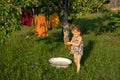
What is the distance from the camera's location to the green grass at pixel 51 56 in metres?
11.0

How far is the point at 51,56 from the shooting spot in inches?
527

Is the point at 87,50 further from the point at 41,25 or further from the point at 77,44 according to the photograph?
the point at 41,25

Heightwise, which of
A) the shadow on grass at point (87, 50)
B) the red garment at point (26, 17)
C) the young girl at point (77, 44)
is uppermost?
the young girl at point (77, 44)

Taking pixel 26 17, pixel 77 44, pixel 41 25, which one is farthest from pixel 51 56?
pixel 26 17

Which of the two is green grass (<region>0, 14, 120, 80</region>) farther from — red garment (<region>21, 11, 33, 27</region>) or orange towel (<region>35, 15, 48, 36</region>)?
red garment (<region>21, 11, 33, 27</region>)

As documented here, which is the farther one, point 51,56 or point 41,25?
point 41,25

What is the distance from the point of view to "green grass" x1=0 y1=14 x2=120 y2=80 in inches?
432

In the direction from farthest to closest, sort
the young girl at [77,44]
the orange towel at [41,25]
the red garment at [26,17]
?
1. the red garment at [26,17]
2. the orange towel at [41,25]
3. the young girl at [77,44]

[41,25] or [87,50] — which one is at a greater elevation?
[41,25]

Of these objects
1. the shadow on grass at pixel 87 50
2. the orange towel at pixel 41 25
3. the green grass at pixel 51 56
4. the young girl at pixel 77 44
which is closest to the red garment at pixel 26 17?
the orange towel at pixel 41 25

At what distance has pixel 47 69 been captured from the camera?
11609 millimetres

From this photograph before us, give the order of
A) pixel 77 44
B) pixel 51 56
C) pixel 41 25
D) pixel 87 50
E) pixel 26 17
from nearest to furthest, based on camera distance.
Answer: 1. pixel 77 44
2. pixel 51 56
3. pixel 87 50
4. pixel 41 25
5. pixel 26 17

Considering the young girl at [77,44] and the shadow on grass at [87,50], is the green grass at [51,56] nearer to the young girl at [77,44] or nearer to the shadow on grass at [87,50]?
the shadow on grass at [87,50]

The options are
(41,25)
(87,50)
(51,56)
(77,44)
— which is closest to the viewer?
(77,44)
